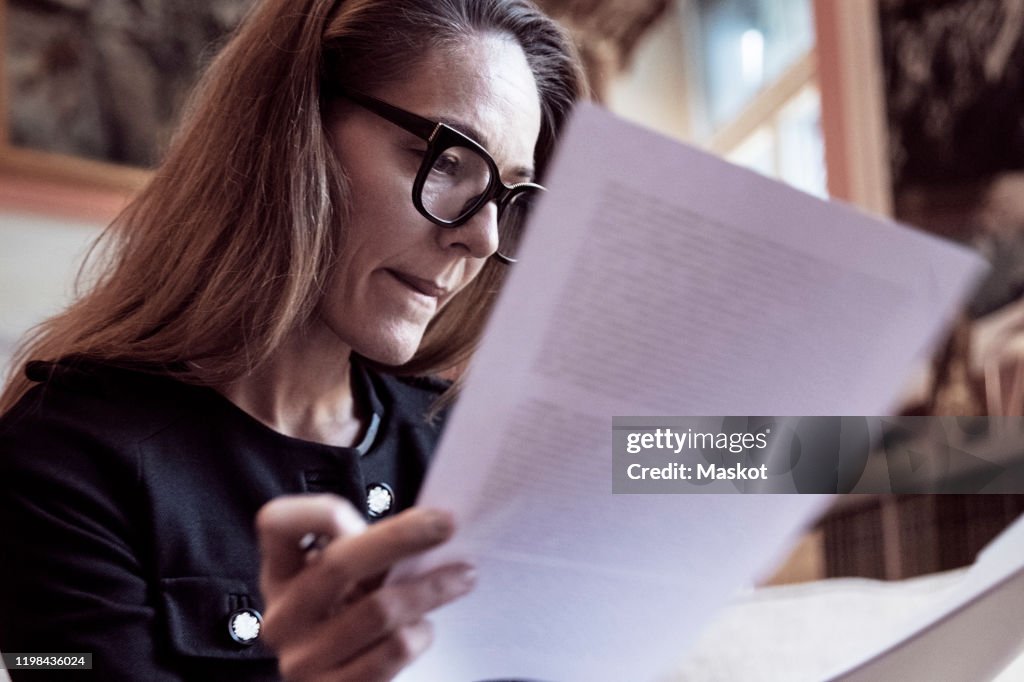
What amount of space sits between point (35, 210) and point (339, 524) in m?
2.91

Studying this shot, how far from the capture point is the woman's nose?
2.43 feet

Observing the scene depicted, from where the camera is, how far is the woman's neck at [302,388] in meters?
0.82

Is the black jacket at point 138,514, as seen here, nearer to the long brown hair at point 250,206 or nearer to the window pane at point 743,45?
the long brown hair at point 250,206

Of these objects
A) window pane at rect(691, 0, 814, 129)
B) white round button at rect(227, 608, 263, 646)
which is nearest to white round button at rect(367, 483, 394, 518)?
white round button at rect(227, 608, 263, 646)

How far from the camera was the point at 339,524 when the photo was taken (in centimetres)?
43

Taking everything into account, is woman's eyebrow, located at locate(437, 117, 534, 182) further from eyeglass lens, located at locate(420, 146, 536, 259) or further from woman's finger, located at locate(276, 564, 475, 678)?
woman's finger, located at locate(276, 564, 475, 678)

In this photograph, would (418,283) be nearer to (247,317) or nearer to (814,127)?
(247,317)

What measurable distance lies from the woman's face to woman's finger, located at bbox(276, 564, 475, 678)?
34 cm

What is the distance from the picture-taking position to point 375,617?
1.41 ft

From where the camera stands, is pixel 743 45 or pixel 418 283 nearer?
pixel 418 283

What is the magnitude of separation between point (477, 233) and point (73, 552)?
0.34 meters

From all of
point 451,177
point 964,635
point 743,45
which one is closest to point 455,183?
point 451,177

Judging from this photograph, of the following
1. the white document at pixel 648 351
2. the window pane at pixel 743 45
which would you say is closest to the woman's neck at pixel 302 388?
the white document at pixel 648 351

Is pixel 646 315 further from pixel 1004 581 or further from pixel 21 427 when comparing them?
pixel 21 427
